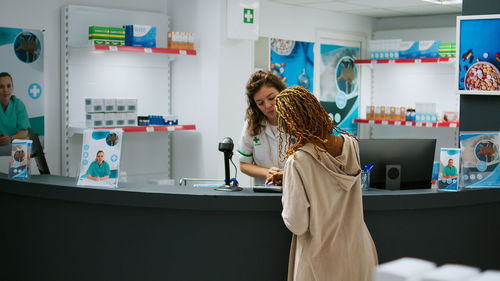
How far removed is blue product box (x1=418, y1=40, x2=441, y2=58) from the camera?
7.11 m

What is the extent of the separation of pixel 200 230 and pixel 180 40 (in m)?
2.96

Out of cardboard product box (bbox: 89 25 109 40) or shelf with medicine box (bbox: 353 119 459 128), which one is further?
shelf with medicine box (bbox: 353 119 459 128)

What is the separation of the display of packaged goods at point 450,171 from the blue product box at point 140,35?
10.0 feet

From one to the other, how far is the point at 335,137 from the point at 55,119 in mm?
3398

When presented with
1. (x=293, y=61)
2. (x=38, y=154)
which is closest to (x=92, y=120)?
(x=38, y=154)

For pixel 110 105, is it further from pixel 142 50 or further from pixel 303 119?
pixel 303 119

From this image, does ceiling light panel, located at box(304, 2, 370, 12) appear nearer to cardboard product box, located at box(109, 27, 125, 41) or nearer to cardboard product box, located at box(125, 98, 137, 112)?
cardboard product box, located at box(109, 27, 125, 41)

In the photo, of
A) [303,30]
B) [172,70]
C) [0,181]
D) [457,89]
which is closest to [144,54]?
[172,70]

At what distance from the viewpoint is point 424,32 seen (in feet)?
25.1

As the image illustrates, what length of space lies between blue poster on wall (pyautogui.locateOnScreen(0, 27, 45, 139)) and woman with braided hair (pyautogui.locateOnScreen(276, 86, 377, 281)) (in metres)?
3.14

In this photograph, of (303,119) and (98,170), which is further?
(98,170)

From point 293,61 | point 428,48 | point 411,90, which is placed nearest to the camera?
point 293,61

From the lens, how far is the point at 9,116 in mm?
4809

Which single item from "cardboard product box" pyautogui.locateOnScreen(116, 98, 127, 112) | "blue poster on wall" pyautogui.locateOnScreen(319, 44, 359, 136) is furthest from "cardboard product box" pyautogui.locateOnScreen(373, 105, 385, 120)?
"cardboard product box" pyautogui.locateOnScreen(116, 98, 127, 112)
